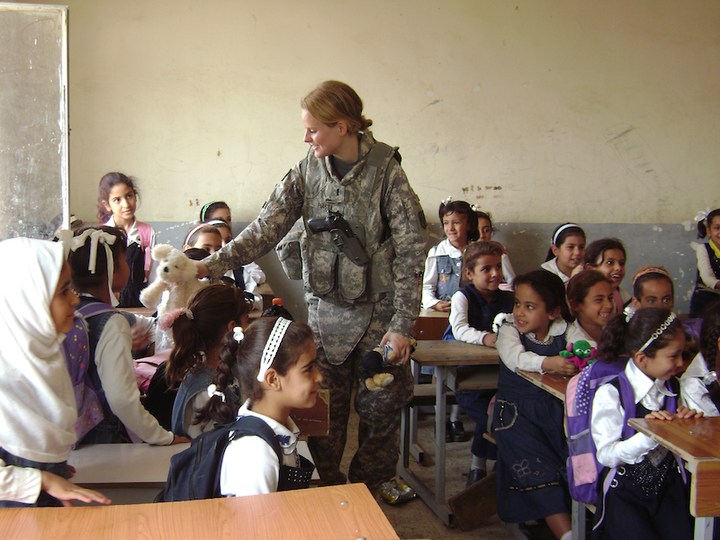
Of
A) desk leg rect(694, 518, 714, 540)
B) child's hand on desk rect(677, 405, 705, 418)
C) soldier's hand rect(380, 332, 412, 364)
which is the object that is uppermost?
soldier's hand rect(380, 332, 412, 364)

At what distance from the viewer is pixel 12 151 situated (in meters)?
2.23

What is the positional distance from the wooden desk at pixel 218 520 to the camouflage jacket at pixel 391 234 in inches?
43.8

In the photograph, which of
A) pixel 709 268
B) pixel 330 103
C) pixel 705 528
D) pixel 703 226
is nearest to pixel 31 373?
pixel 330 103

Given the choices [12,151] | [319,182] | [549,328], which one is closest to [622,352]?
[549,328]

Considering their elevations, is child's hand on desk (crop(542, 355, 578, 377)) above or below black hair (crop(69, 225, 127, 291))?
below

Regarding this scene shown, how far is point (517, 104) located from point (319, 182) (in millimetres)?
3622

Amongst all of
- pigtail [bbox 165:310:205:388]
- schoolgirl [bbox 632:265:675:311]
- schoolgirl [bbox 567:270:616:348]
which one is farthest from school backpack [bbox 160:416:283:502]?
schoolgirl [bbox 632:265:675:311]

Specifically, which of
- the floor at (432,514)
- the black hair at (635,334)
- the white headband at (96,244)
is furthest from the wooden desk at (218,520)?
the floor at (432,514)

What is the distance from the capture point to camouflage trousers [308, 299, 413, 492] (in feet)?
7.86

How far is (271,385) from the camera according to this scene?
1574 millimetres

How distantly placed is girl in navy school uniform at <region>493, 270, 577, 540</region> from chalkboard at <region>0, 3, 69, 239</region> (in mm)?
1963

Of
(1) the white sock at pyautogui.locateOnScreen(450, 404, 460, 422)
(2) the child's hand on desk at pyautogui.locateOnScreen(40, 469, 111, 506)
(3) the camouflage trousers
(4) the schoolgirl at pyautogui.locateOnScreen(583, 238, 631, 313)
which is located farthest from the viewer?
(1) the white sock at pyautogui.locateOnScreen(450, 404, 460, 422)

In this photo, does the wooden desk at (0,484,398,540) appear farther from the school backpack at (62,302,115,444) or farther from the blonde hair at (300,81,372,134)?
the blonde hair at (300,81,372,134)

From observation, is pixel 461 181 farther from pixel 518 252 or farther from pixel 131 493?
pixel 131 493
